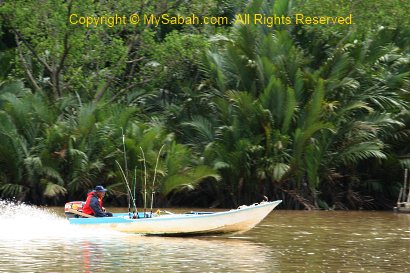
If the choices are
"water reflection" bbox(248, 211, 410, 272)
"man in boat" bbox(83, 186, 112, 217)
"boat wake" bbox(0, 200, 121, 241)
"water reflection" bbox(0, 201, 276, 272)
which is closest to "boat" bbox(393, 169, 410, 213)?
"water reflection" bbox(248, 211, 410, 272)

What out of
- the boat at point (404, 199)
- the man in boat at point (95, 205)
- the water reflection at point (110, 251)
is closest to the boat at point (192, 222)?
the water reflection at point (110, 251)

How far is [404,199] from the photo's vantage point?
29.2 meters

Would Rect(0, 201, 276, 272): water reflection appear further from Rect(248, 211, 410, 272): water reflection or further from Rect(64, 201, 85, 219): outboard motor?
Rect(248, 211, 410, 272): water reflection

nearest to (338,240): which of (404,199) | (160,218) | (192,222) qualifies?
(192,222)

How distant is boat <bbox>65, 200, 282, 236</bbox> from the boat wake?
24 centimetres

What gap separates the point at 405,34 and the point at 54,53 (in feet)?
37.0

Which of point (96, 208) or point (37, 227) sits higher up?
point (96, 208)

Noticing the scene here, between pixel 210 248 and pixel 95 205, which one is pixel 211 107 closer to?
pixel 95 205

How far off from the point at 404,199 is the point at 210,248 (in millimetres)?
12369

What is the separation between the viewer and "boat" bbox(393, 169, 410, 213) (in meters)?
28.1

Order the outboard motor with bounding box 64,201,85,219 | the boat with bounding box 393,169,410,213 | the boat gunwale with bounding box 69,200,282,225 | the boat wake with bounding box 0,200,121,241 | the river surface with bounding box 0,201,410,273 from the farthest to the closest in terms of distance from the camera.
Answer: the boat with bounding box 393,169,410,213 → the outboard motor with bounding box 64,201,85,219 → the boat wake with bounding box 0,200,121,241 → the boat gunwale with bounding box 69,200,282,225 → the river surface with bounding box 0,201,410,273

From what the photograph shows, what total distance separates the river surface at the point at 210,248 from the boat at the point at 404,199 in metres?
3.42

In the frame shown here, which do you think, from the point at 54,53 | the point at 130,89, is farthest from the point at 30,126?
the point at 130,89

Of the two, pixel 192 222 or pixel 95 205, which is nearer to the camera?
pixel 192 222
